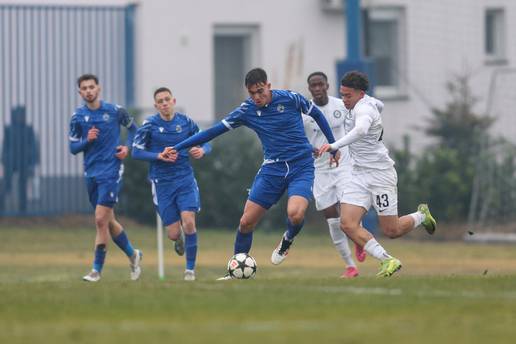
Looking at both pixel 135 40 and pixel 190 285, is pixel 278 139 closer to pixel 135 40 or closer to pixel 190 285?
pixel 190 285

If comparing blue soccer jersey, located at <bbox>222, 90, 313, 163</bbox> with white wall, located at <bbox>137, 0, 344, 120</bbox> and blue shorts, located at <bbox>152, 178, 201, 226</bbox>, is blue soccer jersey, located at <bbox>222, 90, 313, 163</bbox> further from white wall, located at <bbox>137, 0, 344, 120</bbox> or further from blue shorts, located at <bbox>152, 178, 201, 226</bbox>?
white wall, located at <bbox>137, 0, 344, 120</bbox>

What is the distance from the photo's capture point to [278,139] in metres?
16.2

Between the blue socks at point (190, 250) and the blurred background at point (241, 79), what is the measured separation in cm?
966

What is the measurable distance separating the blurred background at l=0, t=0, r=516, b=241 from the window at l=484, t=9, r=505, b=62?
0.11ft

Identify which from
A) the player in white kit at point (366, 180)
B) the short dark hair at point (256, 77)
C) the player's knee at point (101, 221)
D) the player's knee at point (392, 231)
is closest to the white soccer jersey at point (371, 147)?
the player in white kit at point (366, 180)

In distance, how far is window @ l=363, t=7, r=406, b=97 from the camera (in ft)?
113

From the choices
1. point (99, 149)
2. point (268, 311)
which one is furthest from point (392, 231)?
point (268, 311)

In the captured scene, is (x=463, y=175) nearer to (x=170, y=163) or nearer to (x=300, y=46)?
(x=300, y=46)

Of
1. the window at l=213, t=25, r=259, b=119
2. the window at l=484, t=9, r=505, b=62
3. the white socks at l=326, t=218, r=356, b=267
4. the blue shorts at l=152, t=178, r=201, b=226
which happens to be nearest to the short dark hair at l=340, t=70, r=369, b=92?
the white socks at l=326, t=218, r=356, b=267

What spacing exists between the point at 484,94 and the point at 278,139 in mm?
17920

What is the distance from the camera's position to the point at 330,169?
18.0 meters

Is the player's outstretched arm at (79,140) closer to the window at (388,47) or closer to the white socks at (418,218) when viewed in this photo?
the white socks at (418,218)

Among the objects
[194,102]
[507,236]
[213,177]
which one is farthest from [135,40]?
[507,236]

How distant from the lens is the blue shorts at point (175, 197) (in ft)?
59.0
